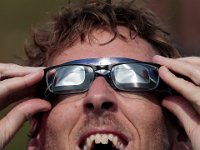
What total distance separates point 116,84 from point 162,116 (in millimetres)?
338

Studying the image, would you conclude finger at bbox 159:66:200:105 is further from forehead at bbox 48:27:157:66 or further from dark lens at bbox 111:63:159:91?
forehead at bbox 48:27:157:66

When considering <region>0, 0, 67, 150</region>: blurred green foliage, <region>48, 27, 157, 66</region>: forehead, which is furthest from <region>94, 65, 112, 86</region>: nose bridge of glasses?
<region>0, 0, 67, 150</region>: blurred green foliage

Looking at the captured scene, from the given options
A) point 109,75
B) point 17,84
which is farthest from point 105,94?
point 17,84

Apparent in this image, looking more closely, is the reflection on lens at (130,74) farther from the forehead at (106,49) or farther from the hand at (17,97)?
the hand at (17,97)

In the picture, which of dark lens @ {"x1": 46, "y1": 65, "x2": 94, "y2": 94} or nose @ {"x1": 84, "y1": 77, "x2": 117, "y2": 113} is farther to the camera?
dark lens @ {"x1": 46, "y1": 65, "x2": 94, "y2": 94}

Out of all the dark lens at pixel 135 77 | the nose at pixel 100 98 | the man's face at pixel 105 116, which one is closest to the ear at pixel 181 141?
the man's face at pixel 105 116

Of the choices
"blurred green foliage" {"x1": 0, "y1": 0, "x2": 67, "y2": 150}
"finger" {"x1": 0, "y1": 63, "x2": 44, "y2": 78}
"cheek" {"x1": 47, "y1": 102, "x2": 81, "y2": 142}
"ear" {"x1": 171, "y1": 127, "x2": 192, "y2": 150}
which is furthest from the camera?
"blurred green foliage" {"x1": 0, "y1": 0, "x2": 67, "y2": 150}

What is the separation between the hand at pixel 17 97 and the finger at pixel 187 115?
0.68 m

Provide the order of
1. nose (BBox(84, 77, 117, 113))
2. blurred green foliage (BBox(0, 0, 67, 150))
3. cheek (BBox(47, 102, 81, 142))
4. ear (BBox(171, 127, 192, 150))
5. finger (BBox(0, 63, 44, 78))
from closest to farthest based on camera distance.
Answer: nose (BBox(84, 77, 117, 113)) < cheek (BBox(47, 102, 81, 142)) < finger (BBox(0, 63, 44, 78)) < ear (BBox(171, 127, 192, 150)) < blurred green foliage (BBox(0, 0, 67, 150))

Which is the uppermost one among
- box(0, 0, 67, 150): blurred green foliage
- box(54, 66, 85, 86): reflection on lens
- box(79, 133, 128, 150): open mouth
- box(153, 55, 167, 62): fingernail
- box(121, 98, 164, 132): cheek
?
box(153, 55, 167, 62): fingernail

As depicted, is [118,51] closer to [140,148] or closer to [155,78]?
[155,78]

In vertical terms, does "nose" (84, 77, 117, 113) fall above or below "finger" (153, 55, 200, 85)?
below

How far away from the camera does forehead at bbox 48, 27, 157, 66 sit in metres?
3.53

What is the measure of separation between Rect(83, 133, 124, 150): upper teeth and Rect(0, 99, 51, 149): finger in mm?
364
